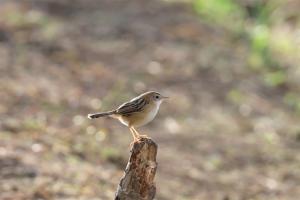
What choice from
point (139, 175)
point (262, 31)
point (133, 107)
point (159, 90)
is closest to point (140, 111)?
point (133, 107)

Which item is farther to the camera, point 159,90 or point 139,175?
point 159,90

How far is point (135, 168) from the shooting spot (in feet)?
18.0

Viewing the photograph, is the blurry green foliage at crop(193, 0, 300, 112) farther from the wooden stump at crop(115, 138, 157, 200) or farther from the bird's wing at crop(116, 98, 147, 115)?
the wooden stump at crop(115, 138, 157, 200)

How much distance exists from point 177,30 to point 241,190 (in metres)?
5.97

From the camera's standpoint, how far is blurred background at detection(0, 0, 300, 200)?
29.7ft

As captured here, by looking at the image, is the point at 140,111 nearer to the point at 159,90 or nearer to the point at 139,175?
the point at 139,175

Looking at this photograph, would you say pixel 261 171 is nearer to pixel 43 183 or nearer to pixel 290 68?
pixel 43 183

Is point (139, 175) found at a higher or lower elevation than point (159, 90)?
lower

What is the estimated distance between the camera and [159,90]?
40.1 feet

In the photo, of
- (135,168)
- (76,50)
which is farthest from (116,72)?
(135,168)

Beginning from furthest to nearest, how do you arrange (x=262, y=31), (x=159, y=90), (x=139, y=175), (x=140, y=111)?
1. (x=262, y=31)
2. (x=159, y=90)
3. (x=140, y=111)
4. (x=139, y=175)

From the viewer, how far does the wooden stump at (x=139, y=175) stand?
5.47 m

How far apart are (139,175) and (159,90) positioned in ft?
22.2

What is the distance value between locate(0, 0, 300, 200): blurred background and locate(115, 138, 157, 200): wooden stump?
226cm
